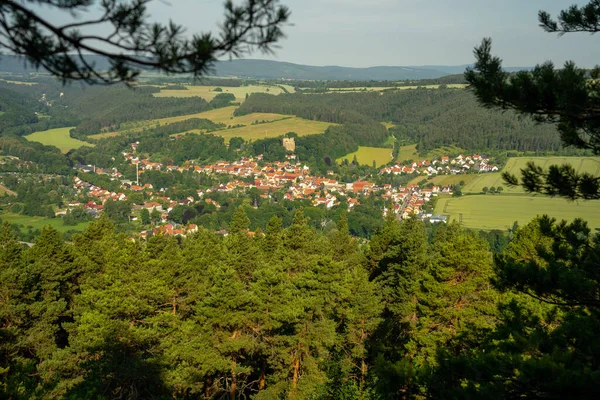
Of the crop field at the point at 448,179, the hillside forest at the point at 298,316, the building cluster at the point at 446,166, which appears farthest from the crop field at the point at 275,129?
the hillside forest at the point at 298,316

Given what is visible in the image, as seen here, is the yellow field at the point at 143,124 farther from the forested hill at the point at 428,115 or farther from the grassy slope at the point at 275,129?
the grassy slope at the point at 275,129

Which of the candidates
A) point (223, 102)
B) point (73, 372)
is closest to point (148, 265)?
point (73, 372)

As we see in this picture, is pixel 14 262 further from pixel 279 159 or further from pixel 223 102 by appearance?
pixel 223 102

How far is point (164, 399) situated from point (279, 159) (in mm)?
77145

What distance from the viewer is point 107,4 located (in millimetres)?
2730

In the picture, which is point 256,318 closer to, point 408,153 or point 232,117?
point 408,153

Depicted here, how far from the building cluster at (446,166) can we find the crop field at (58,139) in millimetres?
59618

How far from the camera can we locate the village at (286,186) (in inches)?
2178

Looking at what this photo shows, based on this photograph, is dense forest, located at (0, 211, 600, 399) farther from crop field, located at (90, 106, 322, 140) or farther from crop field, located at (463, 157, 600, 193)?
crop field, located at (90, 106, 322, 140)

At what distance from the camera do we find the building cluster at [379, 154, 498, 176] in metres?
70.7

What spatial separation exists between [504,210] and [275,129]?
56858mm

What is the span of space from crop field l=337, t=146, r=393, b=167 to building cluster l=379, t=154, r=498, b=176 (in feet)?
15.8

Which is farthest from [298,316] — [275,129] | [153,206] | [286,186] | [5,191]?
[275,129]

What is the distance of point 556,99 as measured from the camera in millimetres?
4496
